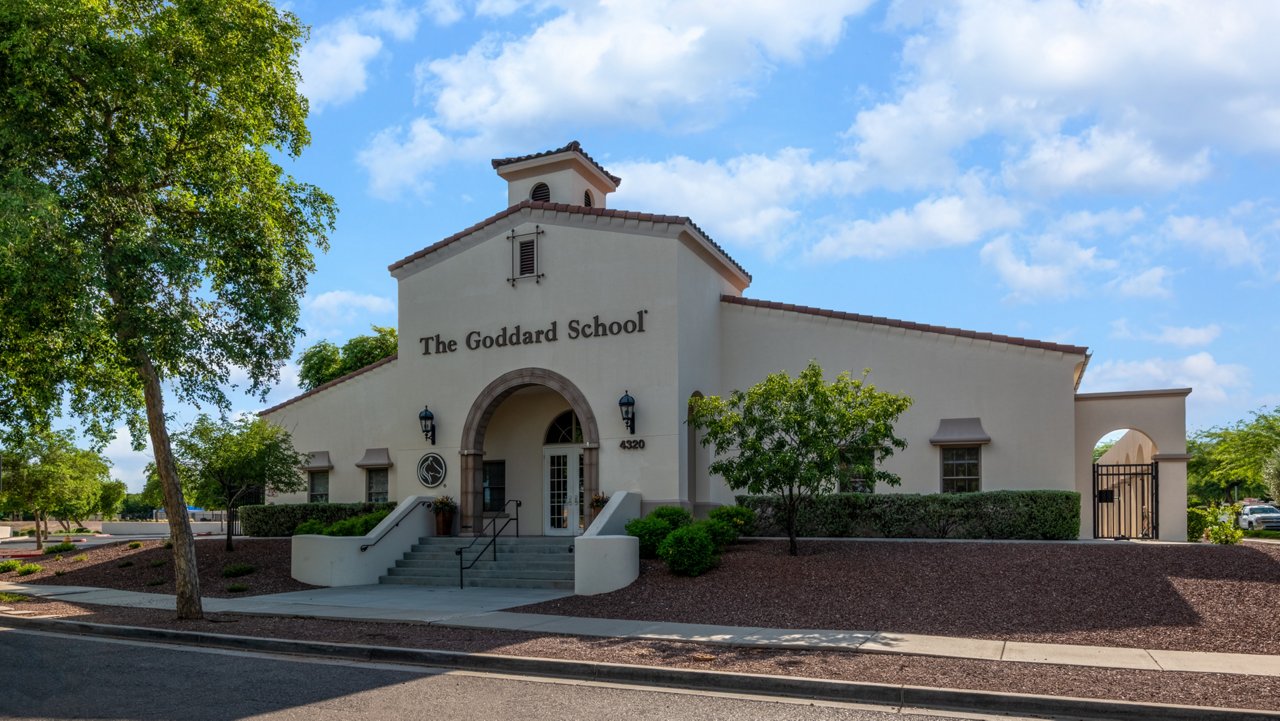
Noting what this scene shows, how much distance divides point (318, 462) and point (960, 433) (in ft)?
55.8

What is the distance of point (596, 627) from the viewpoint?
42.6 feet

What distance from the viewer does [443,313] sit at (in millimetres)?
23250

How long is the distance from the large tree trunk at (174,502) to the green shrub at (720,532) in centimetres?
847

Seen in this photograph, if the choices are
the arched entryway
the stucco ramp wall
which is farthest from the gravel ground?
the stucco ramp wall

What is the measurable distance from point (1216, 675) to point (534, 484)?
1601 cm

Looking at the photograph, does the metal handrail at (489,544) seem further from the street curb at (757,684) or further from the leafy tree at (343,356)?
the leafy tree at (343,356)

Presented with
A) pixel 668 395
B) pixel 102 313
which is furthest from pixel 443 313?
pixel 102 313

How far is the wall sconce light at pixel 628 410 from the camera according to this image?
2031 centimetres

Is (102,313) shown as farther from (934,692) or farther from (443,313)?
(934,692)

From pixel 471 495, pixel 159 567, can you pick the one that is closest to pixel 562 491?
pixel 471 495

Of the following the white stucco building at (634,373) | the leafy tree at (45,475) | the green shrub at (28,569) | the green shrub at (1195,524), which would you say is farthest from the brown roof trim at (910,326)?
the leafy tree at (45,475)

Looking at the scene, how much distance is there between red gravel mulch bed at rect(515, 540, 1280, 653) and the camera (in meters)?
12.2

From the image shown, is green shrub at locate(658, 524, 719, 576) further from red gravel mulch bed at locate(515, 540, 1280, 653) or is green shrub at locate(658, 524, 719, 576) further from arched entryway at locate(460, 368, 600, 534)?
arched entryway at locate(460, 368, 600, 534)

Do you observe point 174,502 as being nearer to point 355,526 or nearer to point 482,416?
point 355,526
